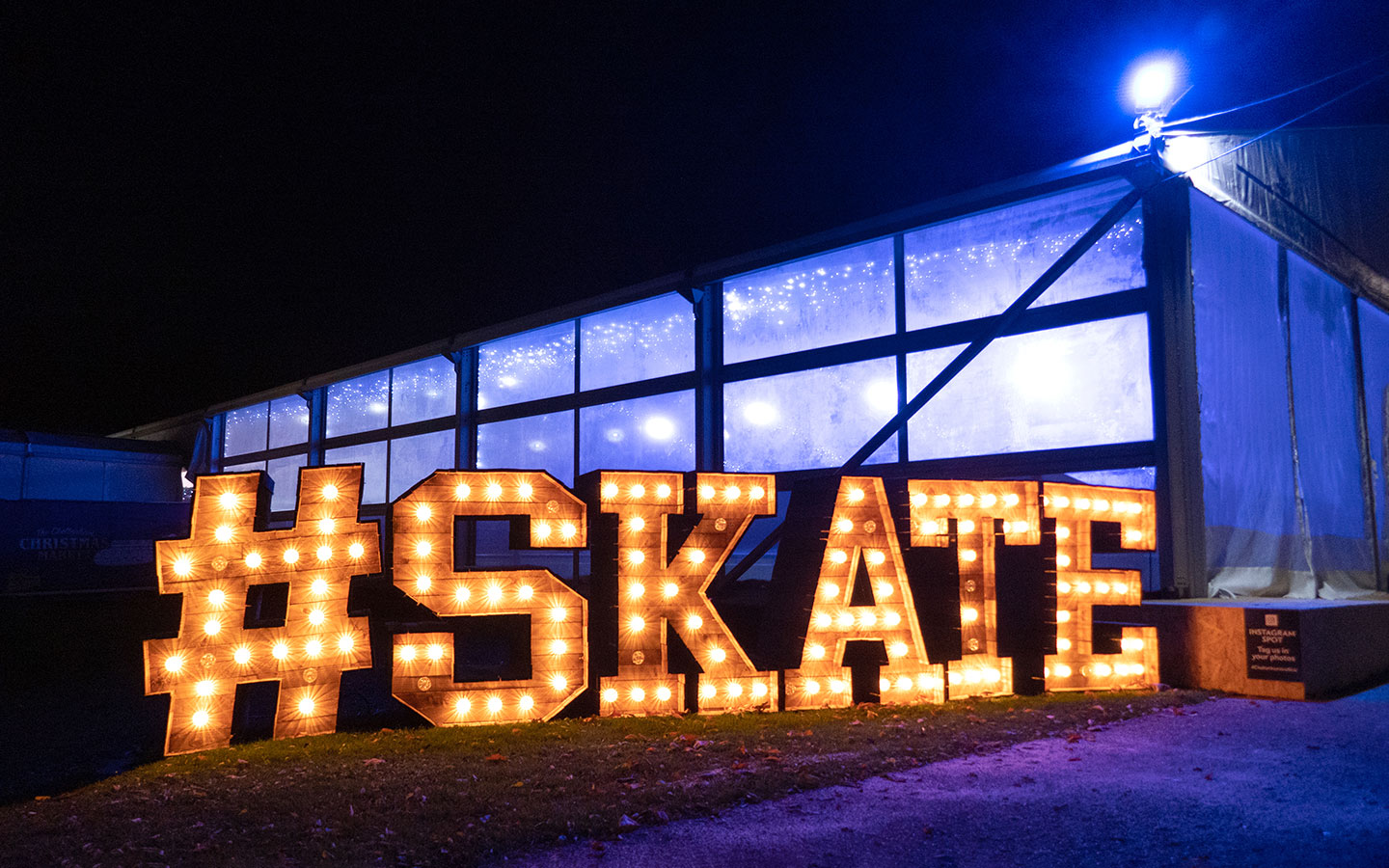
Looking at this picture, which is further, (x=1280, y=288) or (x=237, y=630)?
(x=1280, y=288)

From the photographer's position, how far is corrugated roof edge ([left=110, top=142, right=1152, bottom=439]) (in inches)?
338

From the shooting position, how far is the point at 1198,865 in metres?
3.22

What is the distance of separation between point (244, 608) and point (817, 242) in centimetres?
789

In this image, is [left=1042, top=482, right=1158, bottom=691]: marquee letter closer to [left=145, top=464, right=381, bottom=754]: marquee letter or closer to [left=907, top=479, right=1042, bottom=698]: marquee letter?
[left=907, top=479, right=1042, bottom=698]: marquee letter

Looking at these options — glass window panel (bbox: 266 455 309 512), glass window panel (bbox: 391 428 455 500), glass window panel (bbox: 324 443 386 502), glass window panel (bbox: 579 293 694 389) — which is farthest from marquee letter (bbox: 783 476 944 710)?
glass window panel (bbox: 266 455 309 512)

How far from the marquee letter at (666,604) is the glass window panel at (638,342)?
6.14 meters

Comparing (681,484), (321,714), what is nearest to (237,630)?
(321,714)

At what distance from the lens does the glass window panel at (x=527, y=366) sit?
14.1m

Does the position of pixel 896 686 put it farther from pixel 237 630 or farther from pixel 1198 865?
pixel 237 630

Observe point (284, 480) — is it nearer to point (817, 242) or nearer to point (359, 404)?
point (359, 404)

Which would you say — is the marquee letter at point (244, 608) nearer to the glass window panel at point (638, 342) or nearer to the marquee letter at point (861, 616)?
the marquee letter at point (861, 616)


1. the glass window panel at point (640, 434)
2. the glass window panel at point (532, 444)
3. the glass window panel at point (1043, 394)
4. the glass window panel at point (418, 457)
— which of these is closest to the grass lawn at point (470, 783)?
the glass window panel at point (1043, 394)

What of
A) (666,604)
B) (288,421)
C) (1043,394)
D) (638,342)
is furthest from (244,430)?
(1043,394)

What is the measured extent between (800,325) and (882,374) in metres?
1.44
